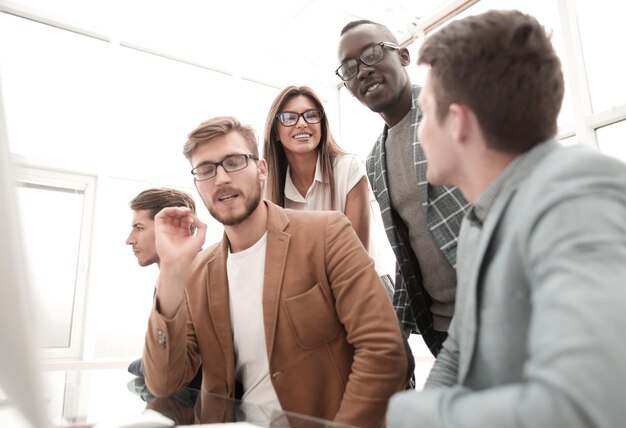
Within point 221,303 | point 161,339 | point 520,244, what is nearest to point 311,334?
point 221,303

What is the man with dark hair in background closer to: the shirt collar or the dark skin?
the shirt collar

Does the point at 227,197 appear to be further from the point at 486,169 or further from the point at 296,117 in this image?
the point at 486,169

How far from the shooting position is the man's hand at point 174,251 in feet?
4.65

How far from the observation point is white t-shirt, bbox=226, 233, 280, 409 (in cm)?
147

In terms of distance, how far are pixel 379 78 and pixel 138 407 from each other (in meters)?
1.28

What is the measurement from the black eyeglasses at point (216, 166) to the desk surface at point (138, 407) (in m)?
0.70

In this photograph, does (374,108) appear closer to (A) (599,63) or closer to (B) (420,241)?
(B) (420,241)

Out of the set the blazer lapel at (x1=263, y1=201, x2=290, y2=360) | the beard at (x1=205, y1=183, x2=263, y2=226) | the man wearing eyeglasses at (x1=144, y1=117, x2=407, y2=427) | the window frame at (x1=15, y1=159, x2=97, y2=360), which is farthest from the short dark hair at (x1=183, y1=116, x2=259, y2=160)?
the window frame at (x1=15, y1=159, x2=97, y2=360)

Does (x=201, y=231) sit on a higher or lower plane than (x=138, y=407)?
higher

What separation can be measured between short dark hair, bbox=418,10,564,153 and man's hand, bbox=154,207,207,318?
0.96 metres

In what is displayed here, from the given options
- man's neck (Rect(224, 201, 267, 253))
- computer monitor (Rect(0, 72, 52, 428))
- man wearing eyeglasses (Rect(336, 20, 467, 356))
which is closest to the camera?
computer monitor (Rect(0, 72, 52, 428))

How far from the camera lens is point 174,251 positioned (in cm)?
147

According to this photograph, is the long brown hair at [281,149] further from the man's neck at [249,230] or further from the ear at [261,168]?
the man's neck at [249,230]

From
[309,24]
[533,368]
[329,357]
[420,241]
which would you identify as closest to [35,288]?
[533,368]
